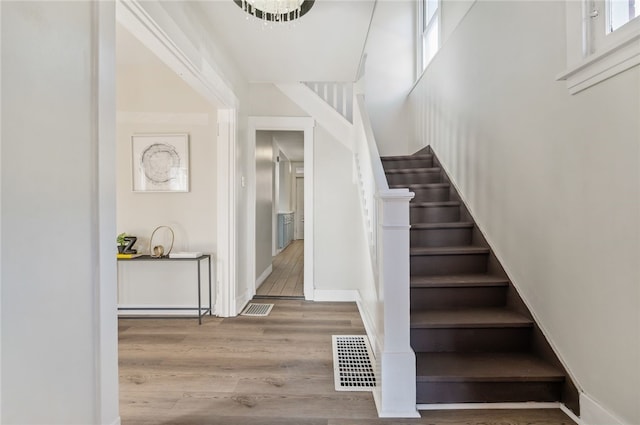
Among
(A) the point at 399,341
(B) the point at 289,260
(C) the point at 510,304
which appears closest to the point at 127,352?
(A) the point at 399,341

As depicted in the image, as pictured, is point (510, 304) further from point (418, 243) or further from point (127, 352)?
point (127, 352)

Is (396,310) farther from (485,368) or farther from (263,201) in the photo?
(263,201)

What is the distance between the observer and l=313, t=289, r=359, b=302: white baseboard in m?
3.66

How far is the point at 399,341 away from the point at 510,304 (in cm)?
92

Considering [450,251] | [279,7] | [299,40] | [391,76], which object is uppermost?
[391,76]

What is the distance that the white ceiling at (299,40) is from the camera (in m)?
2.34

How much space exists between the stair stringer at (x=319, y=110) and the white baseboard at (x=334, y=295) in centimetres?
166

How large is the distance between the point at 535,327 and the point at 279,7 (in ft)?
8.12

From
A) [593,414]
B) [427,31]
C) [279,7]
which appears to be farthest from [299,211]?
[593,414]

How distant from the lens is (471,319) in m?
1.87

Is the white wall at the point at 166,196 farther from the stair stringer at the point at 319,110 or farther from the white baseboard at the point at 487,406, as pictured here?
the white baseboard at the point at 487,406

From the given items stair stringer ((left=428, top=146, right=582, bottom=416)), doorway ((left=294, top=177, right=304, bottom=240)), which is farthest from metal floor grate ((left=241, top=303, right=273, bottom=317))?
doorway ((left=294, top=177, right=304, bottom=240))

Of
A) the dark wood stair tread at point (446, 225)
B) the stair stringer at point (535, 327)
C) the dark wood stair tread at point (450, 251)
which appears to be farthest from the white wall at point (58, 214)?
the stair stringer at point (535, 327)

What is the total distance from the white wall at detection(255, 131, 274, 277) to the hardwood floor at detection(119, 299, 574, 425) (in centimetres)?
137
